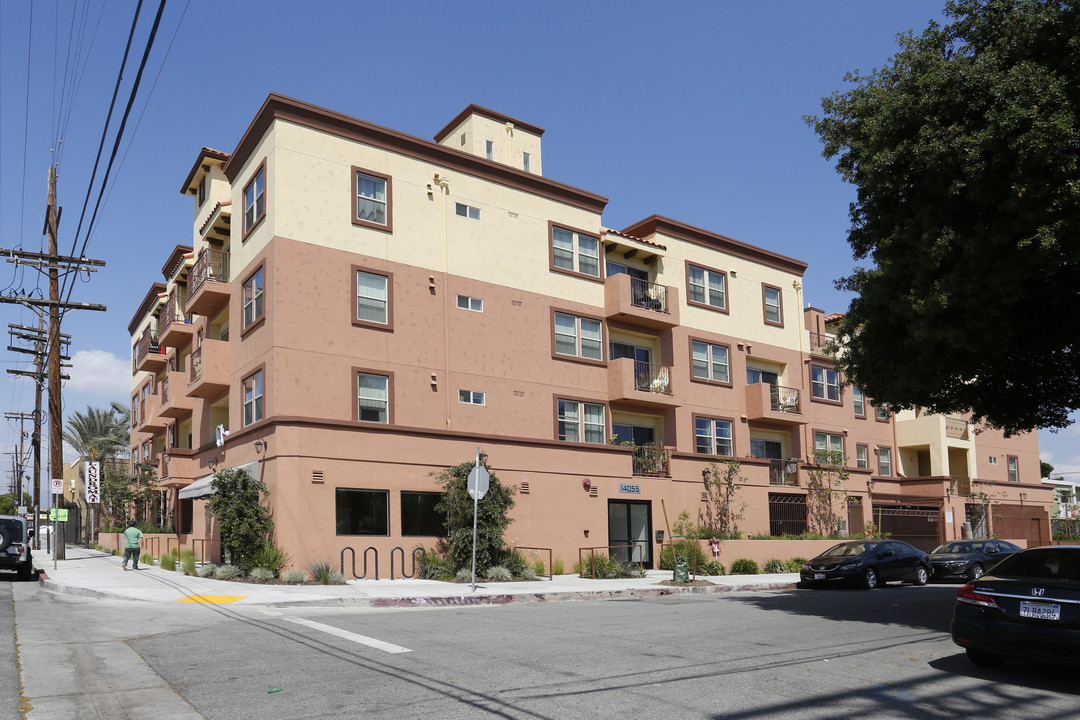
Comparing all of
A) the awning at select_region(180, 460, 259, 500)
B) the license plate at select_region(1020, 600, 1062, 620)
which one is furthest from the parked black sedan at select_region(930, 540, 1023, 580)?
the awning at select_region(180, 460, 259, 500)

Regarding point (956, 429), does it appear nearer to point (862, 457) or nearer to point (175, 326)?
point (862, 457)

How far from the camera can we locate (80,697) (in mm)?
8484

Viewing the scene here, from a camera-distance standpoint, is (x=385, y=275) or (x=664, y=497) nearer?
(x=385, y=275)

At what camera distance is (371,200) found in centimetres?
2622

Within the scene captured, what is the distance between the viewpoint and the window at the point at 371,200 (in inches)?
1015

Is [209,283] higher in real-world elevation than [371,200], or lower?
lower

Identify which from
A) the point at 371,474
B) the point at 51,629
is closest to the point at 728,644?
the point at 51,629

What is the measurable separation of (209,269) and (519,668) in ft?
78.2

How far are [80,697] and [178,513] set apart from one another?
86.5ft

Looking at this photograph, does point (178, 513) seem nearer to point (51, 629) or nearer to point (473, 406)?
point (473, 406)

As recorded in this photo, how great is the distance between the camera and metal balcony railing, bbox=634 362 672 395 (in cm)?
3258

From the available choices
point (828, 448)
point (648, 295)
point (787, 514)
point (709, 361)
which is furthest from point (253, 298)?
point (828, 448)

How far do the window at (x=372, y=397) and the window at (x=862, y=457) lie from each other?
25845 millimetres

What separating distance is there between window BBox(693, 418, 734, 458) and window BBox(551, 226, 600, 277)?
24.7 ft
